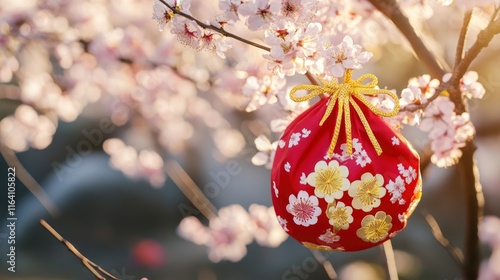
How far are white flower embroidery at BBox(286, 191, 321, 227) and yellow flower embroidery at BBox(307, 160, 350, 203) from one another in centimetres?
2

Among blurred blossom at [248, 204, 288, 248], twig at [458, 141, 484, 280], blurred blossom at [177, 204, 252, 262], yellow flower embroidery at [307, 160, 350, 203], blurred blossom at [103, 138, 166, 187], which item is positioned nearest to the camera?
yellow flower embroidery at [307, 160, 350, 203]

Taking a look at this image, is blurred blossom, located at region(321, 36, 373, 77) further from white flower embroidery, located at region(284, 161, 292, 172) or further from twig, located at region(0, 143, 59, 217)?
twig, located at region(0, 143, 59, 217)

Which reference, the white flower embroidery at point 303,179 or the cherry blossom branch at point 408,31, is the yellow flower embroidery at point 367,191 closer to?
the white flower embroidery at point 303,179

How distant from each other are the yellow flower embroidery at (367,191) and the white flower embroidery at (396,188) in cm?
2

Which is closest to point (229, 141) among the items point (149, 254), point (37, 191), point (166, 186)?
point (166, 186)

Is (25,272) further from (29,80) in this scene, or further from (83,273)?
(29,80)

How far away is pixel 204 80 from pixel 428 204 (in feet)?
8.20

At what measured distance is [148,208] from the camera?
196 inches

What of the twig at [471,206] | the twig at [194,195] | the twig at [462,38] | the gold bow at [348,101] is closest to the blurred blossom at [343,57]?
the gold bow at [348,101]

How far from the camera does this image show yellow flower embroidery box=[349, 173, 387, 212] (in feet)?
4.14

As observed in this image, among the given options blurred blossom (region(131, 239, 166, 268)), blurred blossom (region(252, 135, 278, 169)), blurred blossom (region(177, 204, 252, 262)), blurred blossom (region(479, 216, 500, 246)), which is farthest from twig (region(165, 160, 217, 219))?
blurred blossom (region(479, 216, 500, 246))

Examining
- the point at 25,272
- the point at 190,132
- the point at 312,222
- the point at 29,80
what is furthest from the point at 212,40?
the point at 25,272

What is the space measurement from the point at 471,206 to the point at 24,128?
2.90 m

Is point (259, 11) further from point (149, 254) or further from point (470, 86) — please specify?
point (149, 254)
